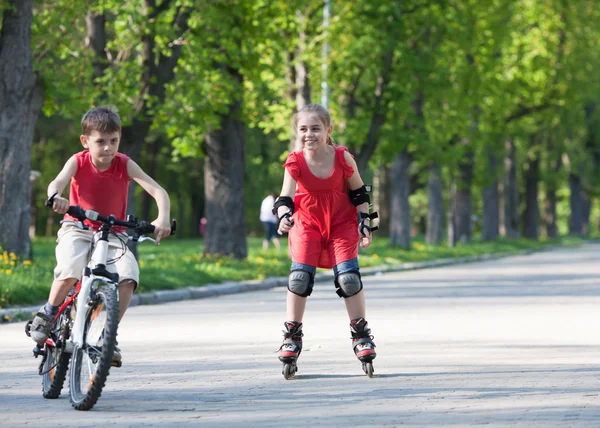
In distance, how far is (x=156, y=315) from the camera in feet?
51.4

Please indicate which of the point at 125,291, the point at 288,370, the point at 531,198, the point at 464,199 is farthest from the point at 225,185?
the point at 531,198

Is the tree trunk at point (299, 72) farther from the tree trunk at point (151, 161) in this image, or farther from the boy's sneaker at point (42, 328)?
the tree trunk at point (151, 161)

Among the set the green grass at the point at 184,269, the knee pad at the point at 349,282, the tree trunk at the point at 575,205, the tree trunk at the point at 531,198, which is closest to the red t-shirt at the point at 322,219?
the knee pad at the point at 349,282

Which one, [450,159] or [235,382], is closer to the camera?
[235,382]

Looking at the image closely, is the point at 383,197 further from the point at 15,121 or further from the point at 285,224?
the point at 285,224

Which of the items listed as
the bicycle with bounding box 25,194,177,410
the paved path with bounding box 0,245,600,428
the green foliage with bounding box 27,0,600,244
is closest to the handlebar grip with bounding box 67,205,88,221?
the bicycle with bounding box 25,194,177,410

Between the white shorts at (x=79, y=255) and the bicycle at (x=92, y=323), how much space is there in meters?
0.04

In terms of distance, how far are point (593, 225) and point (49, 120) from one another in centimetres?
7272

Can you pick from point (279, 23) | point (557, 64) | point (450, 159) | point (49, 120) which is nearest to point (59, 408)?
point (279, 23)

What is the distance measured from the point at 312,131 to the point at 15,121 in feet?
35.2

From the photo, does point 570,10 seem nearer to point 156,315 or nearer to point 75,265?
point 156,315

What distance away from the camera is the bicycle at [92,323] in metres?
7.29

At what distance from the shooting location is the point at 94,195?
26.2 ft

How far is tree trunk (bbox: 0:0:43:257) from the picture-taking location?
18.7 meters
